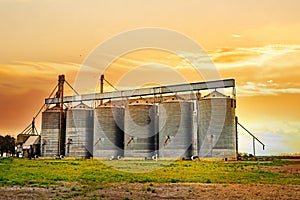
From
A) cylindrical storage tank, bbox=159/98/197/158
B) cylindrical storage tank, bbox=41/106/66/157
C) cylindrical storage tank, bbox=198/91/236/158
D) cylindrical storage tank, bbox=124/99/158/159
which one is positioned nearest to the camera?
cylindrical storage tank, bbox=198/91/236/158

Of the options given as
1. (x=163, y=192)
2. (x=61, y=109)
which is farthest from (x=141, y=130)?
(x=163, y=192)

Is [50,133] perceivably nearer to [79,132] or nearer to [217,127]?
[79,132]

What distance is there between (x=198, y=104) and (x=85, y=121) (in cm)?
2525

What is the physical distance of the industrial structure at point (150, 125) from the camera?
65.5 metres

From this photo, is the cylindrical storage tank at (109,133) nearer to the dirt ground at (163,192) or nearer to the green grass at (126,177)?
the green grass at (126,177)

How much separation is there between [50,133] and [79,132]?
769 cm

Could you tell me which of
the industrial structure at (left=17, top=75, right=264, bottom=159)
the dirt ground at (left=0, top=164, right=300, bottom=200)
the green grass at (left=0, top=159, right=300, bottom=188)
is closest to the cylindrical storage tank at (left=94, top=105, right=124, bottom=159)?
the industrial structure at (left=17, top=75, right=264, bottom=159)

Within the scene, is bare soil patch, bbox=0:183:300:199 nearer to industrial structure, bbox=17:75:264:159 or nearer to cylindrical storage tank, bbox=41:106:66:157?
industrial structure, bbox=17:75:264:159

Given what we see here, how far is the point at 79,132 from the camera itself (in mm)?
80812

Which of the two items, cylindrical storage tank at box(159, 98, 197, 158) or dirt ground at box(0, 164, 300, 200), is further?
cylindrical storage tank at box(159, 98, 197, 158)

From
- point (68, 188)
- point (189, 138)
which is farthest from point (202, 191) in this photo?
point (189, 138)

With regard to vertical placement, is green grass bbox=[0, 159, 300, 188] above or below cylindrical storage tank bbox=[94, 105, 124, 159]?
below

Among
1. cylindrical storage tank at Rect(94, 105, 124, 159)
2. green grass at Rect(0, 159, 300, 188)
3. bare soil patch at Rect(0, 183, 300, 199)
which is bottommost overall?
bare soil patch at Rect(0, 183, 300, 199)

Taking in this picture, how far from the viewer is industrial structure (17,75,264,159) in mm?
65500
